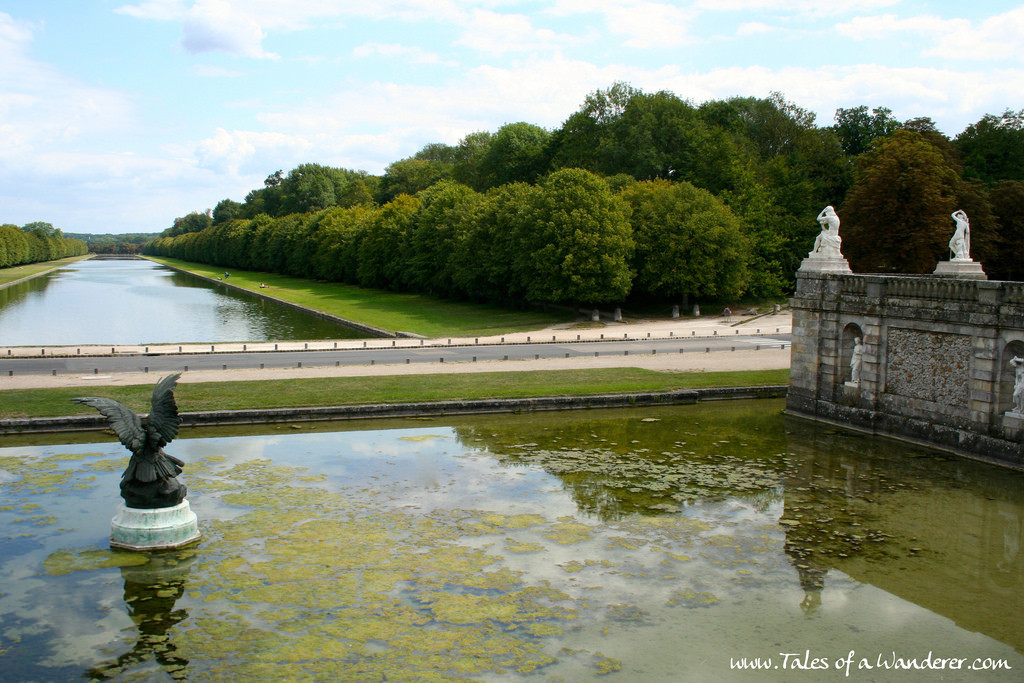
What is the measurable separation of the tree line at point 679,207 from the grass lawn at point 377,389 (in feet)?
78.9

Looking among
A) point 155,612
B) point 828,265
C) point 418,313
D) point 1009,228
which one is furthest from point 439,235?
point 155,612

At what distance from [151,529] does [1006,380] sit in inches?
870

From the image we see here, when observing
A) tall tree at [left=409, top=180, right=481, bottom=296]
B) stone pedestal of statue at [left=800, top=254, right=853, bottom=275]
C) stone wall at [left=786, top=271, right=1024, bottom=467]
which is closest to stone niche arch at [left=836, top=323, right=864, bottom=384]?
stone wall at [left=786, top=271, right=1024, bottom=467]

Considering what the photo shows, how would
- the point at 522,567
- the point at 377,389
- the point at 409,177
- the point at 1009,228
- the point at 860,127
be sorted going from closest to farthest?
the point at 522,567 < the point at 377,389 < the point at 1009,228 < the point at 860,127 < the point at 409,177

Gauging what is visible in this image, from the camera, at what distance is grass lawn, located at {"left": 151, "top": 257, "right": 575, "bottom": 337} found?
60.5 metres

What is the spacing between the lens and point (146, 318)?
75.8 metres

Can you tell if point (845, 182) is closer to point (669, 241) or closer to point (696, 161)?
point (696, 161)

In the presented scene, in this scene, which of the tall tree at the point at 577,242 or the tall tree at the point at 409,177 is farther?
the tall tree at the point at 409,177

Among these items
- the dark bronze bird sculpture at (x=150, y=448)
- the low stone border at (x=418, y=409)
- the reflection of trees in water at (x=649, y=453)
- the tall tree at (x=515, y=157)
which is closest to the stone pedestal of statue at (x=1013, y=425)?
the reflection of trees in water at (x=649, y=453)

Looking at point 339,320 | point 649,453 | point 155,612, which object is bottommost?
point 155,612

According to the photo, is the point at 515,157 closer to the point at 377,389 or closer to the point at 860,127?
the point at 860,127

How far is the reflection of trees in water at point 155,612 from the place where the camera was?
12.5 metres

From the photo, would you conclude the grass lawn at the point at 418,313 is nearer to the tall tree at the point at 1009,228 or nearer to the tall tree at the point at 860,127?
the tall tree at the point at 1009,228

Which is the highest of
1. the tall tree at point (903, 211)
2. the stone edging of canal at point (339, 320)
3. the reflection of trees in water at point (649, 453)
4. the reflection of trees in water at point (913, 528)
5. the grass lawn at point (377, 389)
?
the tall tree at point (903, 211)
